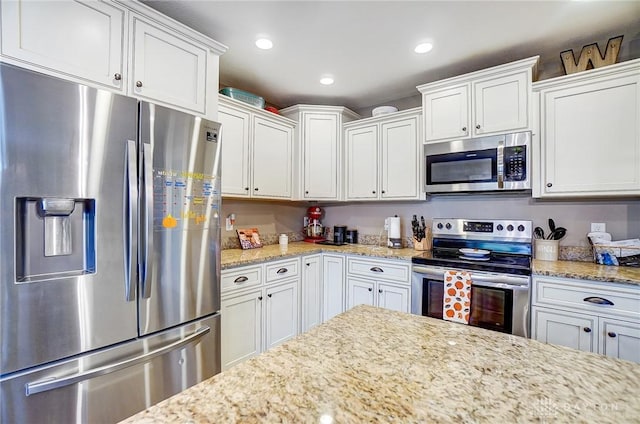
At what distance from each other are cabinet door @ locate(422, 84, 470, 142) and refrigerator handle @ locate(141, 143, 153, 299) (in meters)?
2.20

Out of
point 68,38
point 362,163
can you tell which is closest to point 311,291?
point 362,163

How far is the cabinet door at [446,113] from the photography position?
8.16 ft

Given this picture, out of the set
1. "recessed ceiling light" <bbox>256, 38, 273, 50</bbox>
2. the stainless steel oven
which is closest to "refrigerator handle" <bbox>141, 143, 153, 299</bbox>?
"recessed ceiling light" <bbox>256, 38, 273, 50</bbox>

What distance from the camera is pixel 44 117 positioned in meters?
1.21

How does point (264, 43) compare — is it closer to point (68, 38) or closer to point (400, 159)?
point (68, 38)

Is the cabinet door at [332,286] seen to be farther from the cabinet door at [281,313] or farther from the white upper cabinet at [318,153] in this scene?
the white upper cabinet at [318,153]

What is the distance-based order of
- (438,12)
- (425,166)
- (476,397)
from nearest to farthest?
(476,397) < (438,12) < (425,166)

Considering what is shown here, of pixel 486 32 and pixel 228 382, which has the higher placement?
pixel 486 32

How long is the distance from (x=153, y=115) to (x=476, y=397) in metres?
1.74

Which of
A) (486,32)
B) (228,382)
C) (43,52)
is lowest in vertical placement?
(228,382)

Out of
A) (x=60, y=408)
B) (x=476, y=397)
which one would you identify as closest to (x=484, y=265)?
(x=476, y=397)

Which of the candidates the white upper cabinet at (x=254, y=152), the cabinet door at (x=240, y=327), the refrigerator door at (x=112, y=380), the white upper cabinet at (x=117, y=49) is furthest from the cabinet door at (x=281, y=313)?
the white upper cabinet at (x=117, y=49)

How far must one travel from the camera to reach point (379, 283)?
8.73ft

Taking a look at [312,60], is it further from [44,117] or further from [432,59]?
[44,117]
